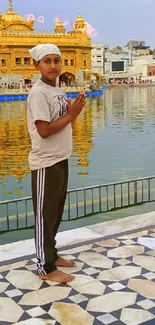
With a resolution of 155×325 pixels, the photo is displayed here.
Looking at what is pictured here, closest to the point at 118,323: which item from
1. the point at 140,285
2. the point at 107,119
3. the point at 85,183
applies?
the point at 140,285

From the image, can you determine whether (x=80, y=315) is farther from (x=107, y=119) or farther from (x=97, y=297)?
(x=107, y=119)

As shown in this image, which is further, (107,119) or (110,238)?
(107,119)

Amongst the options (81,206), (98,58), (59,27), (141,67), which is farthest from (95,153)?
(141,67)

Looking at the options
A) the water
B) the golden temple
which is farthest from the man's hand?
the golden temple

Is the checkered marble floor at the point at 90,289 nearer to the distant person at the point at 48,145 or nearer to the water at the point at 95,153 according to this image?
the distant person at the point at 48,145

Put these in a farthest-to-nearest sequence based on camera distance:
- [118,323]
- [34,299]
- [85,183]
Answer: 1. [85,183]
2. [34,299]
3. [118,323]

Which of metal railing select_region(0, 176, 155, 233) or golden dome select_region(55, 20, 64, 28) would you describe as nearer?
metal railing select_region(0, 176, 155, 233)

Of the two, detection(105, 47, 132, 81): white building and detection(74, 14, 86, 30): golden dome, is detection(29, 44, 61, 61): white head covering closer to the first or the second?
detection(74, 14, 86, 30): golden dome

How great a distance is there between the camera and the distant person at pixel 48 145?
345cm

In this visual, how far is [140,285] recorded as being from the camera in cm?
352

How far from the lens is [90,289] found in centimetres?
346

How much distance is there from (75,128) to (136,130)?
2.55 meters

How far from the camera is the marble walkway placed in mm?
3084

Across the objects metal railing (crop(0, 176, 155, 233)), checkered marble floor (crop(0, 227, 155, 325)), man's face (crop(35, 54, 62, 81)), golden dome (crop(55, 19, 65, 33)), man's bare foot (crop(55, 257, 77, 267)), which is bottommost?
metal railing (crop(0, 176, 155, 233))
